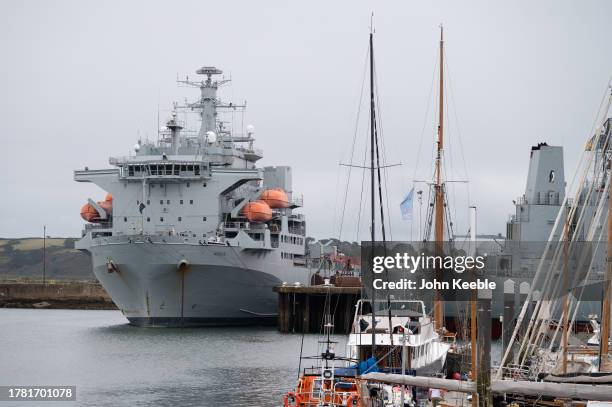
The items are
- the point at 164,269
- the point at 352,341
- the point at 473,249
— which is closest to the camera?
the point at 473,249

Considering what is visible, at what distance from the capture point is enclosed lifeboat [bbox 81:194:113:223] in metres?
81.9

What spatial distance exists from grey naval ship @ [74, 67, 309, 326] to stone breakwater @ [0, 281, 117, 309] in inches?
1675

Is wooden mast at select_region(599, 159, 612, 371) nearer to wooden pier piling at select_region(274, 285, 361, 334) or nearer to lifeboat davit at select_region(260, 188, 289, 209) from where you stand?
wooden pier piling at select_region(274, 285, 361, 334)

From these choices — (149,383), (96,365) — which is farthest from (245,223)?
(149,383)

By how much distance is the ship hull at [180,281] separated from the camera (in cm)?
7112

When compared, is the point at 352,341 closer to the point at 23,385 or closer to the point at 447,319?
the point at 23,385

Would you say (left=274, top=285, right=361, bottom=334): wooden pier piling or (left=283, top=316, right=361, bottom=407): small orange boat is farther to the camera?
(left=274, top=285, right=361, bottom=334): wooden pier piling

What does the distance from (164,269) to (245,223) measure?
8.63 m

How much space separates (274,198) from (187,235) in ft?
28.5

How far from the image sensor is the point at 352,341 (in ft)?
116

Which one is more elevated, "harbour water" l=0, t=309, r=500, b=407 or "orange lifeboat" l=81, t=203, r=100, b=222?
"orange lifeboat" l=81, t=203, r=100, b=222

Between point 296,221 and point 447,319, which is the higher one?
point 296,221

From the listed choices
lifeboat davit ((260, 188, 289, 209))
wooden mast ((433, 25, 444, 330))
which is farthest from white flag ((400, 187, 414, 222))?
lifeboat davit ((260, 188, 289, 209))

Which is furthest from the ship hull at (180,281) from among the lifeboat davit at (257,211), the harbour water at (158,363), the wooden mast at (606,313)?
the wooden mast at (606,313)
